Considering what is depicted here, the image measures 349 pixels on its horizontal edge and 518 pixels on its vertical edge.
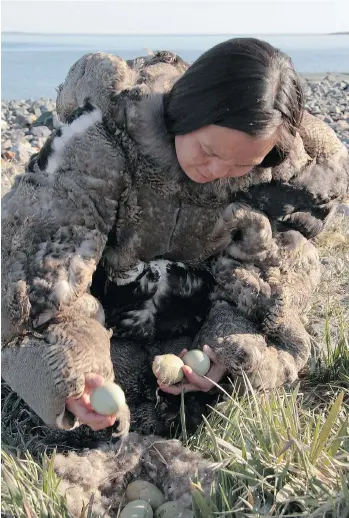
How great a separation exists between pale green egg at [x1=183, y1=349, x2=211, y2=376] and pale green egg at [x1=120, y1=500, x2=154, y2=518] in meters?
0.37

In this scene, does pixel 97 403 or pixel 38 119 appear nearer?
pixel 97 403

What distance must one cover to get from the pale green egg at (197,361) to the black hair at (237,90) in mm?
585

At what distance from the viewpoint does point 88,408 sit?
1.67m

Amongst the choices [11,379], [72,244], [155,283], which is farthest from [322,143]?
A: [11,379]

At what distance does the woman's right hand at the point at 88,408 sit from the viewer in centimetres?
166

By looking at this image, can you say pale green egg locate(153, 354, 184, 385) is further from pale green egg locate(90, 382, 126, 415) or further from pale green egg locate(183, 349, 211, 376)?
pale green egg locate(90, 382, 126, 415)

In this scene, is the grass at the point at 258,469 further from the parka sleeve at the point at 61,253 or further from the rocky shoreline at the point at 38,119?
the rocky shoreline at the point at 38,119

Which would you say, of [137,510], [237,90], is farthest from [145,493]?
[237,90]

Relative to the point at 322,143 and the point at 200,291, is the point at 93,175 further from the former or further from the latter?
the point at 322,143

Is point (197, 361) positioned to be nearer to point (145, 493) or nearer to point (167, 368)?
point (167, 368)

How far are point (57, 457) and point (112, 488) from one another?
0.53ft

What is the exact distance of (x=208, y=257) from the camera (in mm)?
2043

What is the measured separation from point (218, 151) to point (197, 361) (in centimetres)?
57

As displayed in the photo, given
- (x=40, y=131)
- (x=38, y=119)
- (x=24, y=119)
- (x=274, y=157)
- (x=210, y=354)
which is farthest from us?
(x=24, y=119)
